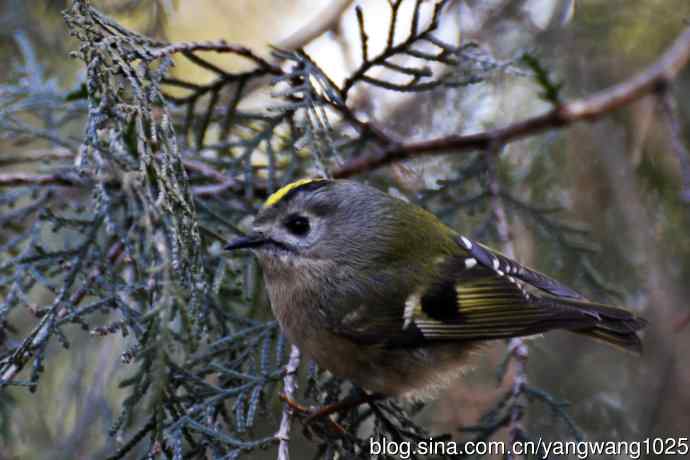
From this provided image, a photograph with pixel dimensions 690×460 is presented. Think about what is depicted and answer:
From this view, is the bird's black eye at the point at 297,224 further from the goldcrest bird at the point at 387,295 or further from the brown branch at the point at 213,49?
the brown branch at the point at 213,49

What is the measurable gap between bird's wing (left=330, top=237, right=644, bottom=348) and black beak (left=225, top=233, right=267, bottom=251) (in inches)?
9.7

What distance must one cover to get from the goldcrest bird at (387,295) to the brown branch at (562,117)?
0.39 ft

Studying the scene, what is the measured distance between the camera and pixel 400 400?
5.48 ft

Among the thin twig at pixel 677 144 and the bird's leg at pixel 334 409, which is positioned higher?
the thin twig at pixel 677 144

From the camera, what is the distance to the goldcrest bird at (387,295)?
1.44m

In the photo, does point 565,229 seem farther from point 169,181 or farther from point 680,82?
point 169,181

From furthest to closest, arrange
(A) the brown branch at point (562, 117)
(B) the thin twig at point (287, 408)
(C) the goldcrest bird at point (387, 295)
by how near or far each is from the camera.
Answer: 1. (C) the goldcrest bird at point (387, 295)
2. (A) the brown branch at point (562, 117)
3. (B) the thin twig at point (287, 408)

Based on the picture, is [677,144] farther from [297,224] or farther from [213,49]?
[213,49]

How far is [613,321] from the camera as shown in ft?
4.83

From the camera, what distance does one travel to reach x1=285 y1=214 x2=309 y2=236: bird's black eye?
1.49 meters

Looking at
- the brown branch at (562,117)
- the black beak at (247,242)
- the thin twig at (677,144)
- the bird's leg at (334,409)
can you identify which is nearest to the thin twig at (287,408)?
the bird's leg at (334,409)

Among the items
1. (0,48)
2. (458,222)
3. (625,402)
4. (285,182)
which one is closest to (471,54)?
(285,182)

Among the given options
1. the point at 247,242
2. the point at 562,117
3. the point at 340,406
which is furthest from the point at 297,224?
the point at 562,117

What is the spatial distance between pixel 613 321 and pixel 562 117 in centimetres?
44
